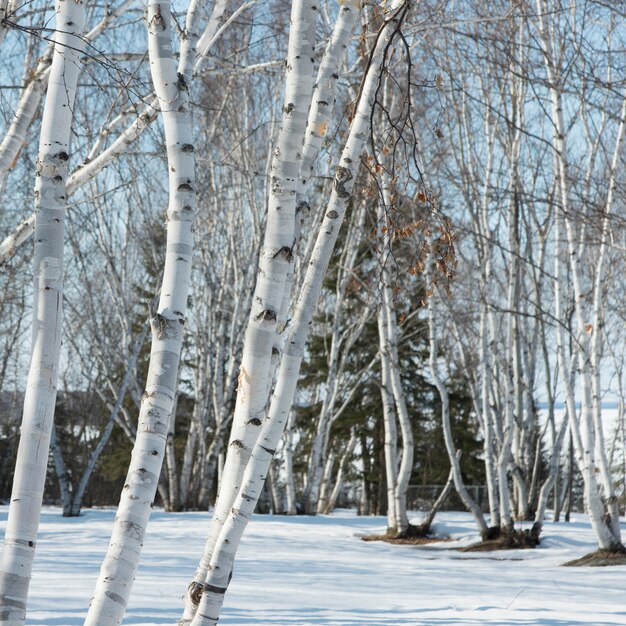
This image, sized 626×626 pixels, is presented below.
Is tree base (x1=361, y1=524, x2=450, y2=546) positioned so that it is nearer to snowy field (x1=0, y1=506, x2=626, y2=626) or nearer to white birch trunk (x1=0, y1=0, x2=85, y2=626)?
snowy field (x1=0, y1=506, x2=626, y2=626)

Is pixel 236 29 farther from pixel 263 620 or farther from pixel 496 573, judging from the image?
pixel 263 620

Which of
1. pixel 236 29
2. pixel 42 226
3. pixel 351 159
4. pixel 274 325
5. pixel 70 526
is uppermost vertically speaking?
pixel 236 29

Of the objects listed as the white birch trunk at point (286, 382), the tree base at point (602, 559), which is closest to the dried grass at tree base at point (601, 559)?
the tree base at point (602, 559)

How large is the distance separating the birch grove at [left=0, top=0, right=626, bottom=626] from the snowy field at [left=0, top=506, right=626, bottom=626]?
485 millimetres

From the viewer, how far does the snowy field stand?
15.0 feet

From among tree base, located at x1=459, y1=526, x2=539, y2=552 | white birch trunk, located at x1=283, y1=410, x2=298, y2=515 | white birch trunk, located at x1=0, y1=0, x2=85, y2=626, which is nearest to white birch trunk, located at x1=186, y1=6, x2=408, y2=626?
white birch trunk, located at x1=0, y1=0, x2=85, y2=626

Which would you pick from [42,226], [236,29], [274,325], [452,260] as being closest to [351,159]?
[452,260]

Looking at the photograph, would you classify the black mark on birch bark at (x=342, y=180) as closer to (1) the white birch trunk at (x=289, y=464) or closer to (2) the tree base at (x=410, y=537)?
(2) the tree base at (x=410, y=537)

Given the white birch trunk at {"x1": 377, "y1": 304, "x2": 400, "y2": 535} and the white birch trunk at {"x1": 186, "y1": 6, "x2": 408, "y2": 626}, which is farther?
the white birch trunk at {"x1": 377, "y1": 304, "x2": 400, "y2": 535}

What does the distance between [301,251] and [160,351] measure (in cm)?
1073

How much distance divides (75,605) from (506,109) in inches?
329

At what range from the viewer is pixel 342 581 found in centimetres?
632

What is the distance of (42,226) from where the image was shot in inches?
120

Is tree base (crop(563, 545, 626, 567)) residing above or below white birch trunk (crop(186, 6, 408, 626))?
below
